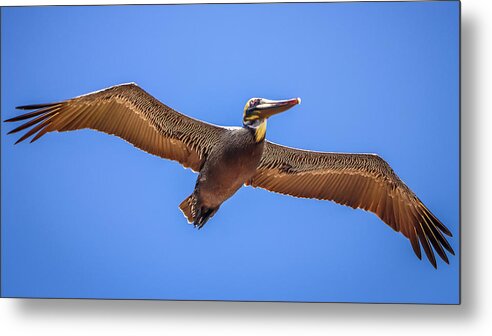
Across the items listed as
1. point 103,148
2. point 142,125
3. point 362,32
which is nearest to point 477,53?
point 362,32

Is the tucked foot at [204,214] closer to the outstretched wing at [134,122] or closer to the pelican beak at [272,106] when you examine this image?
the outstretched wing at [134,122]

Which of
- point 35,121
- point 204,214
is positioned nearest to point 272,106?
point 204,214

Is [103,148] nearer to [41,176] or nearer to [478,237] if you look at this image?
[41,176]

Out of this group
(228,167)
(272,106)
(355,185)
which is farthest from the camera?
(355,185)

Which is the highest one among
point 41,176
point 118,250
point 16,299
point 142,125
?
point 142,125

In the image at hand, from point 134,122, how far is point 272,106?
63 centimetres

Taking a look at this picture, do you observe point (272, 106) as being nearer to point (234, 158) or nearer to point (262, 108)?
point (262, 108)

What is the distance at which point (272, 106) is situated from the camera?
9.80 ft

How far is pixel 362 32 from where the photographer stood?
3121 millimetres

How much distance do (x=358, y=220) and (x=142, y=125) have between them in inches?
41.3

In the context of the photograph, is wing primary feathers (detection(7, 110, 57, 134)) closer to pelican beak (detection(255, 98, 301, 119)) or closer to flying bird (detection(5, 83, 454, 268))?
flying bird (detection(5, 83, 454, 268))

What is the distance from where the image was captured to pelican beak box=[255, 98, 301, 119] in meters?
2.93

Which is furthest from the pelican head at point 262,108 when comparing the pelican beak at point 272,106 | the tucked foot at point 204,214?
the tucked foot at point 204,214

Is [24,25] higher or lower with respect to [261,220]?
higher
